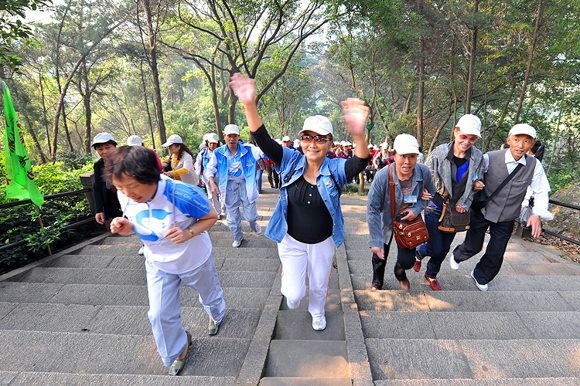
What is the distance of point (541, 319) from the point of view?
9.86ft

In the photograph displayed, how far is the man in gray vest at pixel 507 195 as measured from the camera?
329 cm

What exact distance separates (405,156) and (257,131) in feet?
4.55

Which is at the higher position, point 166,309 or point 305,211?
point 305,211

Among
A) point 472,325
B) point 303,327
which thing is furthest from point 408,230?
point 303,327

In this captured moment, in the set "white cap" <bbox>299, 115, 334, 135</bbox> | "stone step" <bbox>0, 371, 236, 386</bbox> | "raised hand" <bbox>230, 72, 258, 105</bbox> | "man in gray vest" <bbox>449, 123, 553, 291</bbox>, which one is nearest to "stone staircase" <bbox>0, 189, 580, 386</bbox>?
"stone step" <bbox>0, 371, 236, 386</bbox>

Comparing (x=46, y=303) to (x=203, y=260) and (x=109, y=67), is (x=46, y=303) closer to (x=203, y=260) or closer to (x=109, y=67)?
(x=203, y=260)

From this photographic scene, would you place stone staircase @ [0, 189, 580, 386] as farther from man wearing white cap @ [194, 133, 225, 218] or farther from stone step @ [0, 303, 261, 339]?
man wearing white cap @ [194, 133, 225, 218]

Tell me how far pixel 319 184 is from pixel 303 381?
139 cm

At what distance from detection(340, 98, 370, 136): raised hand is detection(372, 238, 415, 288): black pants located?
1.58 meters

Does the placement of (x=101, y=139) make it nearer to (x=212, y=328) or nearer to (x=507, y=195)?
(x=212, y=328)

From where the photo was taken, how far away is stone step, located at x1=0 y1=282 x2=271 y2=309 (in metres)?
3.52

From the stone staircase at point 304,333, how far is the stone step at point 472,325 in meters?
0.01

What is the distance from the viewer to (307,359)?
99.3 inches

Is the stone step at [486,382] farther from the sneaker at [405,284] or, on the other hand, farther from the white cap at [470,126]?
the white cap at [470,126]
